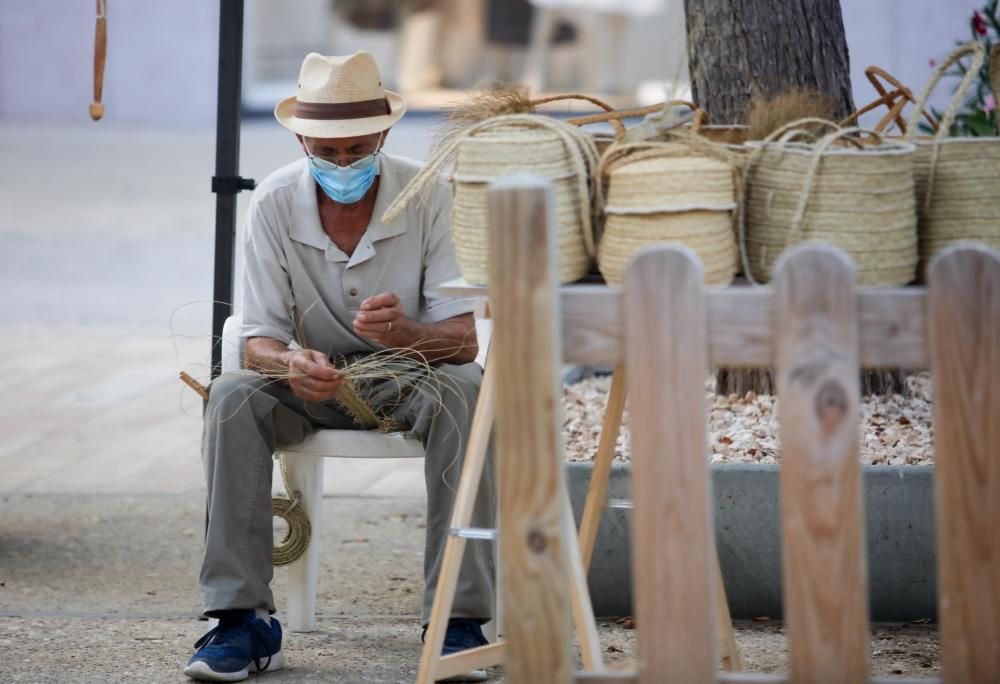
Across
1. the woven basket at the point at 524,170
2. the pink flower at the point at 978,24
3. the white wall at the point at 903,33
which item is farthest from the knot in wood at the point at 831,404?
the white wall at the point at 903,33

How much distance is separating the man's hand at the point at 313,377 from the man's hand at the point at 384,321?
0.12 meters

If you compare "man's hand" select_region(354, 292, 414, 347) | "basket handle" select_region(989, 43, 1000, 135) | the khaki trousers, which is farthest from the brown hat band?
"basket handle" select_region(989, 43, 1000, 135)

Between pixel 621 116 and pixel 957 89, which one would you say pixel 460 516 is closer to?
pixel 621 116

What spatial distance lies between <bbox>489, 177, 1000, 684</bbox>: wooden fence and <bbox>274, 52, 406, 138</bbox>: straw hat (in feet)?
4.45

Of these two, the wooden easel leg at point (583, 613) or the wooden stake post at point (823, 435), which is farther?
the wooden easel leg at point (583, 613)

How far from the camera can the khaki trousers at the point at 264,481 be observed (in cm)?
307

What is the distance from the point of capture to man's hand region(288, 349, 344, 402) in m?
2.98

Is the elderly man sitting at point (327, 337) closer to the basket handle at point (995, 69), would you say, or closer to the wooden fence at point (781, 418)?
the wooden fence at point (781, 418)

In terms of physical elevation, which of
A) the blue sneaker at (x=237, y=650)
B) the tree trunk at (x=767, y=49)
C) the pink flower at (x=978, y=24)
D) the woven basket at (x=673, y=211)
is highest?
the pink flower at (x=978, y=24)

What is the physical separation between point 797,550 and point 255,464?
59.3 inches

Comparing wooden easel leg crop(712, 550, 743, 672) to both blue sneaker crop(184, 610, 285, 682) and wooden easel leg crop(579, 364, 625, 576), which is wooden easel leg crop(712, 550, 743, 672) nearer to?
wooden easel leg crop(579, 364, 625, 576)

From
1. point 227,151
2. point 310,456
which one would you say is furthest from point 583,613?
point 227,151

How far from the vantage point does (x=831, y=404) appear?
192cm

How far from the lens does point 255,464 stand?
3098 millimetres
